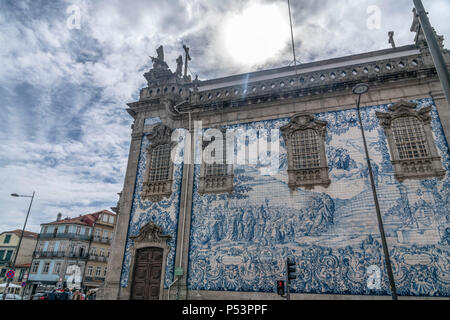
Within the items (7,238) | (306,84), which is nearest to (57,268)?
(7,238)

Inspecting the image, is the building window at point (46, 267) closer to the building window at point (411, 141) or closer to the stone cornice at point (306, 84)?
the stone cornice at point (306, 84)

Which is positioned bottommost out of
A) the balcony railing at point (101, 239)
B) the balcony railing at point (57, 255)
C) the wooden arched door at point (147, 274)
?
the wooden arched door at point (147, 274)

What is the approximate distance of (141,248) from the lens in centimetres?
1320

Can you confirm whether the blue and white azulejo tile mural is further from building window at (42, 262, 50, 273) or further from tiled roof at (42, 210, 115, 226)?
building window at (42, 262, 50, 273)

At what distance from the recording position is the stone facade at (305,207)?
10406 millimetres

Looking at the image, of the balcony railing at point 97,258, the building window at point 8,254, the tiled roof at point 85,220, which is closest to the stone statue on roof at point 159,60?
the tiled roof at point 85,220

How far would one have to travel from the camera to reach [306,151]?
41.9ft

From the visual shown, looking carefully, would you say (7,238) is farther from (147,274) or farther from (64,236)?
(147,274)

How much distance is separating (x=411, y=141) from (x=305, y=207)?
16.5 feet

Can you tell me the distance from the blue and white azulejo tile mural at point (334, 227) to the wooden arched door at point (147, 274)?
5.09 feet

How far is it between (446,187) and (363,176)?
278 centimetres
